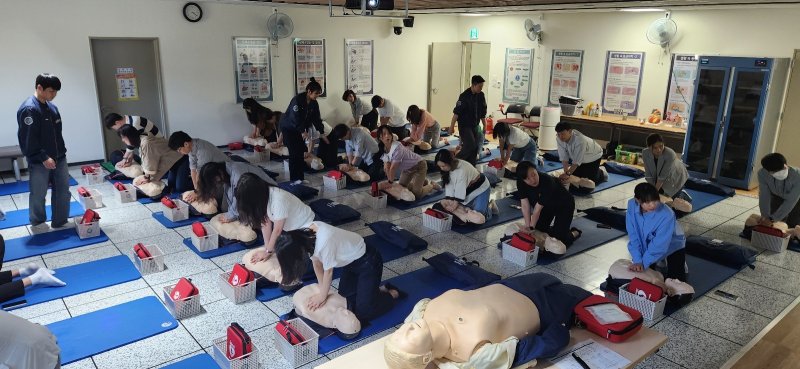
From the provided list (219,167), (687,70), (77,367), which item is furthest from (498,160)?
(77,367)

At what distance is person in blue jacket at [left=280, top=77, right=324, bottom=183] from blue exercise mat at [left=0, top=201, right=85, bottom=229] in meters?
2.42

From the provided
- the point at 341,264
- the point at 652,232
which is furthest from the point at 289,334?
the point at 652,232

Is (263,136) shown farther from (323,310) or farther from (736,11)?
(736,11)

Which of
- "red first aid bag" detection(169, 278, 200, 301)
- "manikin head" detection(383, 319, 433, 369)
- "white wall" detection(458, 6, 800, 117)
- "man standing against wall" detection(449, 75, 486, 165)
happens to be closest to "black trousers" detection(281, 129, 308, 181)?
"man standing against wall" detection(449, 75, 486, 165)

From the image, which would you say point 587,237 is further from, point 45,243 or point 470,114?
point 45,243

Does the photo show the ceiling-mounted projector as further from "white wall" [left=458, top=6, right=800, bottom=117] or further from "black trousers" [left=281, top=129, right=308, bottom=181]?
"white wall" [left=458, top=6, right=800, bottom=117]

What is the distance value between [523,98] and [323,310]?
774 cm

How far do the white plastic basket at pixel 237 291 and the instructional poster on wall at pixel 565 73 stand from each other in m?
7.29

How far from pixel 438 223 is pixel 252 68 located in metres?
4.99

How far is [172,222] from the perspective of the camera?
221 inches

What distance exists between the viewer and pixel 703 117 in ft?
24.9

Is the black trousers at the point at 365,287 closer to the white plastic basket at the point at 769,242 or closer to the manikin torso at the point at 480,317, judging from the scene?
the manikin torso at the point at 480,317

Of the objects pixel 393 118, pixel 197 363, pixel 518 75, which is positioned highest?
pixel 518 75

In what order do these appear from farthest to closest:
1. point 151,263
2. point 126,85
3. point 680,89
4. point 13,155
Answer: point 680,89 → point 126,85 → point 13,155 → point 151,263
